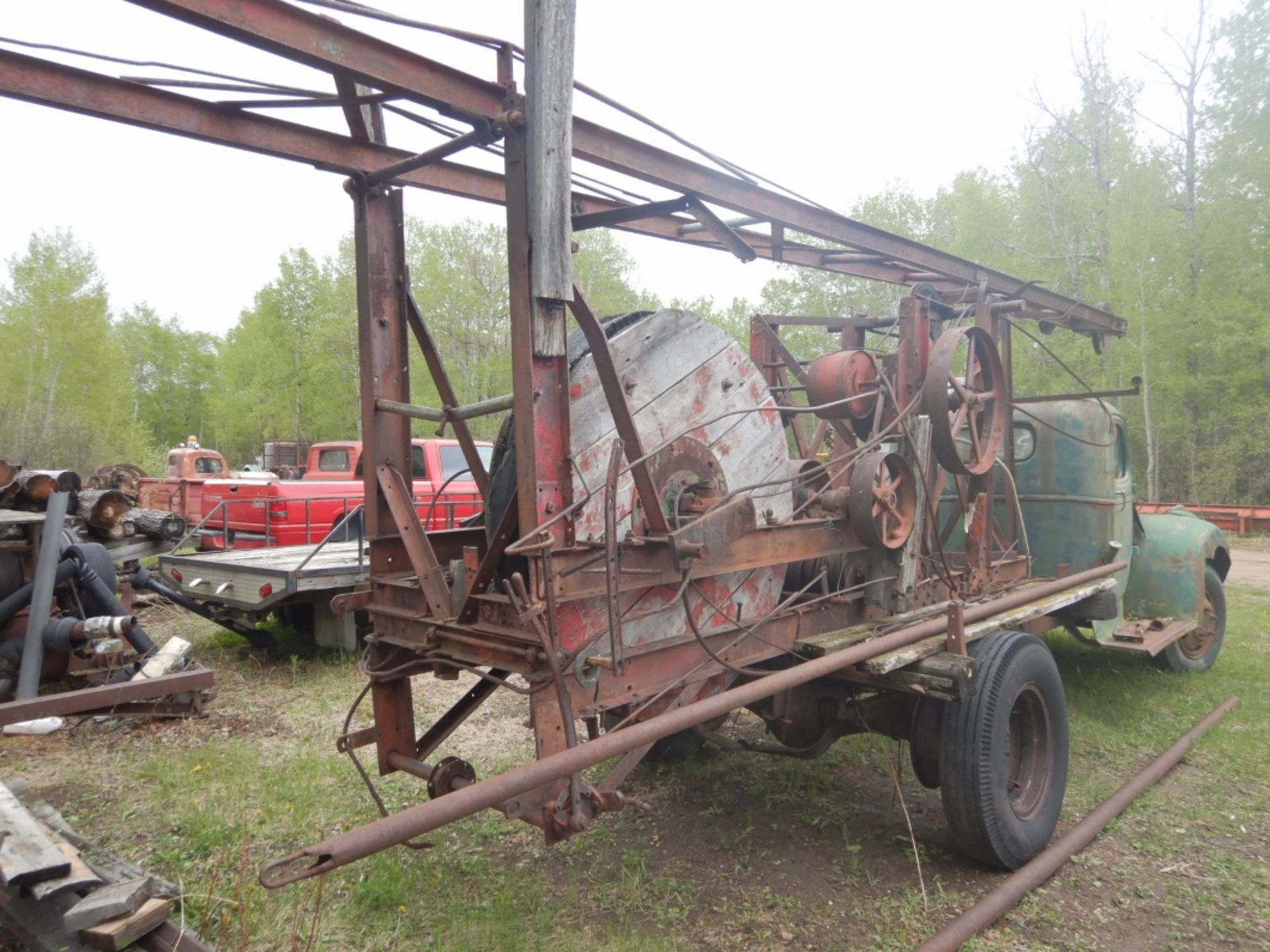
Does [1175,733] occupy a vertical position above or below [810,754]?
below

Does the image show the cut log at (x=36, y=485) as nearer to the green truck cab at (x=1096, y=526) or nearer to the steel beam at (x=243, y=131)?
the steel beam at (x=243, y=131)

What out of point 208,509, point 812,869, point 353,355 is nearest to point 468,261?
point 353,355

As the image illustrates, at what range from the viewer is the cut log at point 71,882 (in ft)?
8.92

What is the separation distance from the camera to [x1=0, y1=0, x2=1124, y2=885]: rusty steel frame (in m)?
2.37

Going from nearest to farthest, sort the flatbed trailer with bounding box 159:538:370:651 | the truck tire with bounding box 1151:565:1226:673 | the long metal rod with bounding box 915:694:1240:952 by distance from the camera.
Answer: the long metal rod with bounding box 915:694:1240:952 → the flatbed trailer with bounding box 159:538:370:651 → the truck tire with bounding box 1151:565:1226:673

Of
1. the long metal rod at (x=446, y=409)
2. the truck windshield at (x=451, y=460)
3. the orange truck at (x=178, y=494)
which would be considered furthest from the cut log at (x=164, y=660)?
the truck windshield at (x=451, y=460)

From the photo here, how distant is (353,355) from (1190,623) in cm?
3087

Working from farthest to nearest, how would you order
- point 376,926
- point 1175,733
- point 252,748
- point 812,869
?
point 1175,733
point 252,748
point 812,869
point 376,926

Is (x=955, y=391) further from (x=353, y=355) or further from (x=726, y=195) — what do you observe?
(x=353, y=355)

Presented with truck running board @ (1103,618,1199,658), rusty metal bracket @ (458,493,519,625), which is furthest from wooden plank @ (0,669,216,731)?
truck running board @ (1103,618,1199,658)

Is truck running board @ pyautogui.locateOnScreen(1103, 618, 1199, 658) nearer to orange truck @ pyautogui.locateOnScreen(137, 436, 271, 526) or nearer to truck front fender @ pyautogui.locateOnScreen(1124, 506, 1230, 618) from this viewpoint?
truck front fender @ pyautogui.locateOnScreen(1124, 506, 1230, 618)

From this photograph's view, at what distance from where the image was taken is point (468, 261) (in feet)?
95.2

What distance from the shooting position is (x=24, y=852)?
9.51 feet

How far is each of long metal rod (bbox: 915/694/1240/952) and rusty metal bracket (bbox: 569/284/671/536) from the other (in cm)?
188
